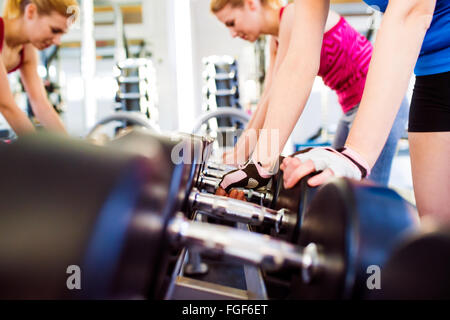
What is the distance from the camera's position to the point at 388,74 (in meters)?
0.53

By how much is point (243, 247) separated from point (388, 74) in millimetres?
381

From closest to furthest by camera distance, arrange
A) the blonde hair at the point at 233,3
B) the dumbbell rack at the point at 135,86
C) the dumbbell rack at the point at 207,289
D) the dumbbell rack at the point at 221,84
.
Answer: the dumbbell rack at the point at 207,289 → the blonde hair at the point at 233,3 → the dumbbell rack at the point at 221,84 → the dumbbell rack at the point at 135,86

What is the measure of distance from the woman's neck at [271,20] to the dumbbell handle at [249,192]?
35.2 inches

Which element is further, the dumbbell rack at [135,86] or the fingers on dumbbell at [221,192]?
the dumbbell rack at [135,86]

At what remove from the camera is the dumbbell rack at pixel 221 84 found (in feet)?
10.6

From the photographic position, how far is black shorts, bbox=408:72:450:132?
0.84 m

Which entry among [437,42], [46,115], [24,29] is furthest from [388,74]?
[46,115]

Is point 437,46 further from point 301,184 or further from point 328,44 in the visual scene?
point 301,184

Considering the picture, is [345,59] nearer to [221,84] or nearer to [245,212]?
[245,212]

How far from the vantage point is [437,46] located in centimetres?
82

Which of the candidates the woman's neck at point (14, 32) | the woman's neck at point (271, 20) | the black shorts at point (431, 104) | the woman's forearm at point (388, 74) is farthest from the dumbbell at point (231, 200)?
the woman's neck at point (14, 32)

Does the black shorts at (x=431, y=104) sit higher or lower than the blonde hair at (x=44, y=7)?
lower

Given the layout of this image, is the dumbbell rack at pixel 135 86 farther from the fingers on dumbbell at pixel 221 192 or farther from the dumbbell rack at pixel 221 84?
the fingers on dumbbell at pixel 221 192
